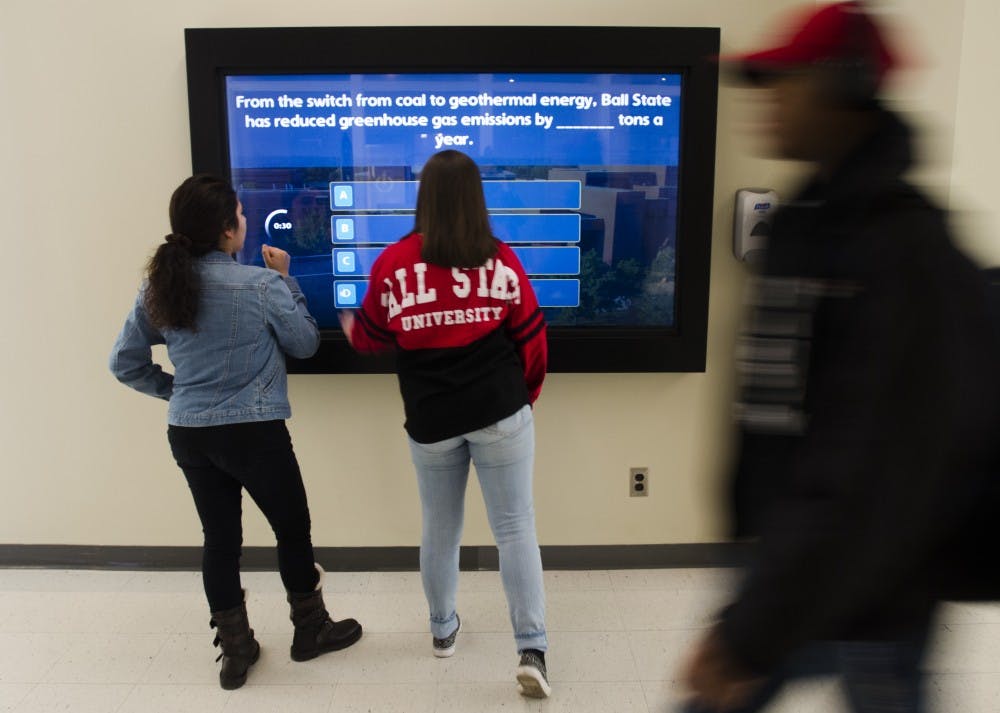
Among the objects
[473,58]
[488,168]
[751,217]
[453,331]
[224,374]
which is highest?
[473,58]

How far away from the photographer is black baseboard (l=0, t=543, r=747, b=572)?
308 cm

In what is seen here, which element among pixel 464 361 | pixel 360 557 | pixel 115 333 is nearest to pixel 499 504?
pixel 464 361

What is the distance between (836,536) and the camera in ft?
A: 3.22

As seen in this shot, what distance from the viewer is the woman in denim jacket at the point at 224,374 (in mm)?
2145

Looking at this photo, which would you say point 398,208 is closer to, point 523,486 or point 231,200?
point 231,200

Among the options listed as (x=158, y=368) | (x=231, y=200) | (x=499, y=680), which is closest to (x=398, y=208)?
(x=231, y=200)

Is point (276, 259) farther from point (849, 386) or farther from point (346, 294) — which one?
point (849, 386)

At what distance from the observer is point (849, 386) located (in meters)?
0.98

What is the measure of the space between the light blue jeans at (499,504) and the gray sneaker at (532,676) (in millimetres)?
37

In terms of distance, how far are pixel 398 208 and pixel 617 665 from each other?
167cm

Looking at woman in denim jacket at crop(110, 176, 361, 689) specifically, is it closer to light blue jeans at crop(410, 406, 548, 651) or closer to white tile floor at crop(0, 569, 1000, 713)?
white tile floor at crop(0, 569, 1000, 713)

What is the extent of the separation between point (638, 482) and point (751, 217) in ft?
3.49

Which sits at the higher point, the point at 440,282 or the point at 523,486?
the point at 440,282

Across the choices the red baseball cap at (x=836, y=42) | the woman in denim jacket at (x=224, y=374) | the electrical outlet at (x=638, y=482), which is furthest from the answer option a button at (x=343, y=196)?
the red baseball cap at (x=836, y=42)
